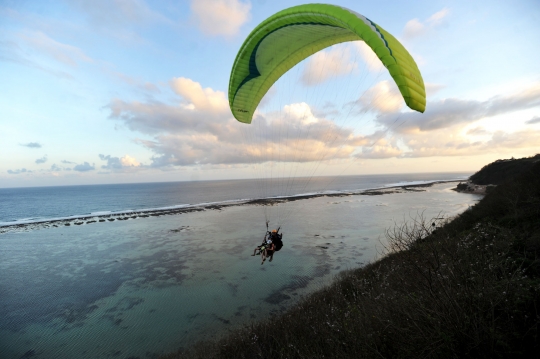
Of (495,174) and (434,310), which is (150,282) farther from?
(495,174)

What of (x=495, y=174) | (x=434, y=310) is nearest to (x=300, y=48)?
(x=434, y=310)

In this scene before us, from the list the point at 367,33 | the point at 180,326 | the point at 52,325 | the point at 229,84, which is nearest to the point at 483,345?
the point at 367,33

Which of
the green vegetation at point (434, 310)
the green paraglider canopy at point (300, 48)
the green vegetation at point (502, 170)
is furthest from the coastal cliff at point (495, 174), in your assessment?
the green paraglider canopy at point (300, 48)

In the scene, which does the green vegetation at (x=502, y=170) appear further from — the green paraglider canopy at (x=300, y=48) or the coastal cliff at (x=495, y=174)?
the green paraglider canopy at (x=300, y=48)


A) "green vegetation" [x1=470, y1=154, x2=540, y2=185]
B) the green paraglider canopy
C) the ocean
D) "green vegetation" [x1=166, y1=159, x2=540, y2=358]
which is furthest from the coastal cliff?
the green paraglider canopy

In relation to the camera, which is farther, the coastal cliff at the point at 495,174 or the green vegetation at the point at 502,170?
the coastal cliff at the point at 495,174

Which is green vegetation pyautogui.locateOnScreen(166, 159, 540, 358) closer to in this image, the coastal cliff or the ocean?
the ocean
